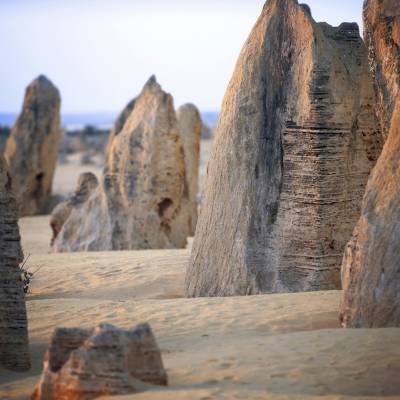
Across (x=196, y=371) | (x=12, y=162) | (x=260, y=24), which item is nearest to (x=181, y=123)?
(x=12, y=162)

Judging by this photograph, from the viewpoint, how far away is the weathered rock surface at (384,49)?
8.32 meters

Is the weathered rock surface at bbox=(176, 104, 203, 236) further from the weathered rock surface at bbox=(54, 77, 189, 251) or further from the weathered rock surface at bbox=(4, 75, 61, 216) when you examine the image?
the weathered rock surface at bbox=(4, 75, 61, 216)

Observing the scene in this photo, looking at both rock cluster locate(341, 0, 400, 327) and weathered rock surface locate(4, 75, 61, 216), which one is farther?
weathered rock surface locate(4, 75, 61, 216)

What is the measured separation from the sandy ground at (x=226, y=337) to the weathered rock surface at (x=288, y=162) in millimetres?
673

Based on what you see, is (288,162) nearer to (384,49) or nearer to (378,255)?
(384,49)

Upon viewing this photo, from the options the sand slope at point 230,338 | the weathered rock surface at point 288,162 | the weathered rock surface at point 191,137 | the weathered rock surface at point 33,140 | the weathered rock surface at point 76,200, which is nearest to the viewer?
the sand slope at point 230,338

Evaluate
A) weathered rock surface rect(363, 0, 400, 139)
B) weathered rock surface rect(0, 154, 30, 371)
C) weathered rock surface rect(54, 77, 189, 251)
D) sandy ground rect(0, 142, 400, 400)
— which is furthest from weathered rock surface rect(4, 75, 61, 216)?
weathered rock surface rect(0, 154, 30, 371)

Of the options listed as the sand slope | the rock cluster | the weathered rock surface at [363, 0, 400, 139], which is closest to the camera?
the sand slope

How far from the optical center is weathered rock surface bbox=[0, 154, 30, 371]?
6.79 m

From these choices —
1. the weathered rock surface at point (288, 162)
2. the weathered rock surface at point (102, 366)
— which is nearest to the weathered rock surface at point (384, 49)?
the weathered rock surface at point (288, 162)

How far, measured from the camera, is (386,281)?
6.79m

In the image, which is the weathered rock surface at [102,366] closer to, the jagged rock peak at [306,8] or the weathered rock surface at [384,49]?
the weathered rock surface at [384,49]

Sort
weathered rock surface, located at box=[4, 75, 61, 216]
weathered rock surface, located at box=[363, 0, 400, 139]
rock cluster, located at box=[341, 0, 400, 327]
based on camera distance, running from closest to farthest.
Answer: rock cluster, located at box=[341, 0, 400, 327], weathered rock surface, located at box=[363, 0, 400, 139], weathered rock surface, located at box=[4, 75, 61, 216]

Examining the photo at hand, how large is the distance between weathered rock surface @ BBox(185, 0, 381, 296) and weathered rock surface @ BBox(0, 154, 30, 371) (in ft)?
9.32
